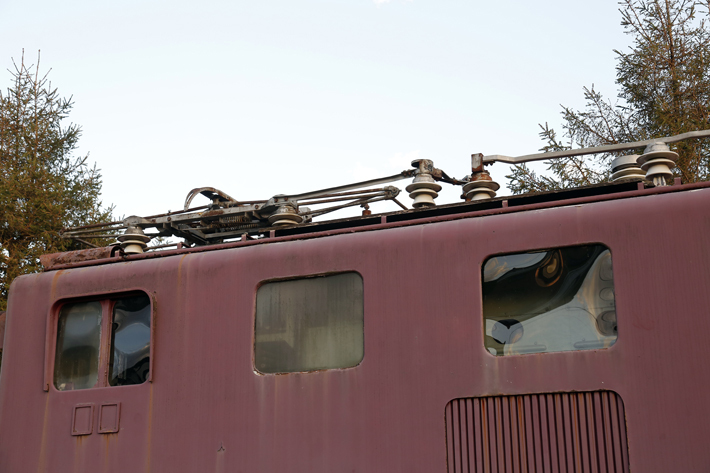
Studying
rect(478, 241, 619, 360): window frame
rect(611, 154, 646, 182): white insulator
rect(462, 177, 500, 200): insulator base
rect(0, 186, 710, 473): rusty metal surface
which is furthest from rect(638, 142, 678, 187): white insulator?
rect(462, 177, 500, 200): insulator base

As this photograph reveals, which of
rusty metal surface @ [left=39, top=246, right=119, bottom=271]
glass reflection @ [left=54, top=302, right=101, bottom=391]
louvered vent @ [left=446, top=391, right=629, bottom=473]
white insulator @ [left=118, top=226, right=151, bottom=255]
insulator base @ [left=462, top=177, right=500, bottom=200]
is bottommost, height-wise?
louvered vent @ [left=446, top=391, right=629, bottom=473]

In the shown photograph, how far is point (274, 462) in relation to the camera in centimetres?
563

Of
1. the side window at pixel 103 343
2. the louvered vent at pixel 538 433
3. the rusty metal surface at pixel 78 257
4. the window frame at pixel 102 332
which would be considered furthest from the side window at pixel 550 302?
the rusty metal surface at pixel 78 257

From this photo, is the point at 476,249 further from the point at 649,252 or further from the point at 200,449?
the point at 200,449

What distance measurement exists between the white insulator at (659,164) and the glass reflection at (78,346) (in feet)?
15.3

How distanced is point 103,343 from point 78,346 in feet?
0.98

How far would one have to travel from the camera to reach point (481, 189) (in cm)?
617

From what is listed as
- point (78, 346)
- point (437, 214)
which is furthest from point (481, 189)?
point (78, 346)

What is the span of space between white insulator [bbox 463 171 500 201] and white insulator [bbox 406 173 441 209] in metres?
0.26

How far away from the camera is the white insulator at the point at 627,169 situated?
5.68 m

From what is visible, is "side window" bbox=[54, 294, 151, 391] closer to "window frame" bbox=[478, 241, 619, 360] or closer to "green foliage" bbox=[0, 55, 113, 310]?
"window frame" bbox=[478, 241, 619, 360]

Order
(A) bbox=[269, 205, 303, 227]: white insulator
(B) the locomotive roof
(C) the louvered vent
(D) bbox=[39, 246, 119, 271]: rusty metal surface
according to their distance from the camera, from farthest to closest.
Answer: (D) bbox=[39, 246, 119, 271]: rusty metal surface, (A) bbox=[269, 205, 303, 227]: white insulator, (B) the locomotive roof, (C) the louvered vent

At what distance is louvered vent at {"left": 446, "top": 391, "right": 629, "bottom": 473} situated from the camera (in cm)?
476

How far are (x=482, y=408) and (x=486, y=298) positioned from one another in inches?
30.4
